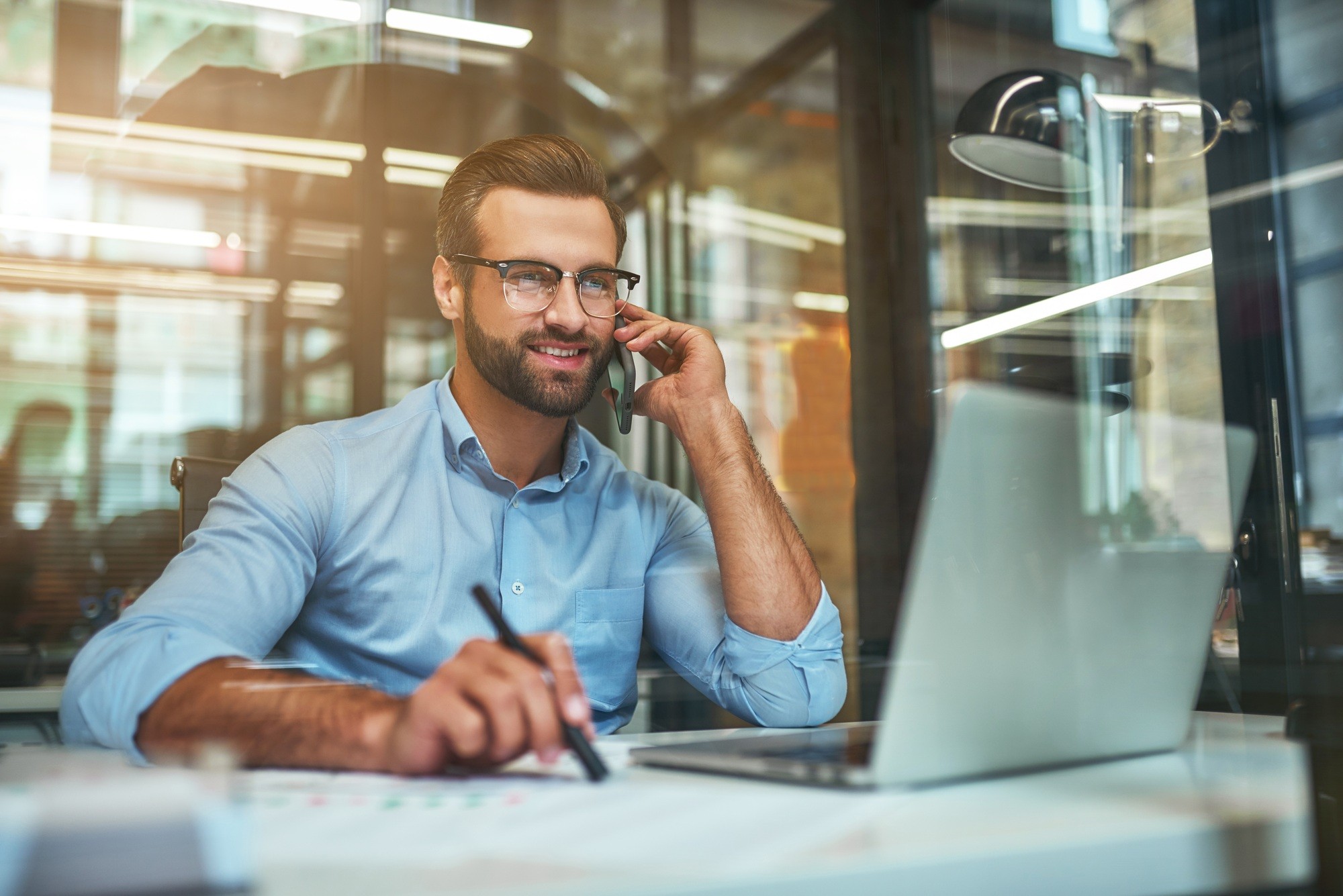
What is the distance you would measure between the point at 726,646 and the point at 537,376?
46 centimetres

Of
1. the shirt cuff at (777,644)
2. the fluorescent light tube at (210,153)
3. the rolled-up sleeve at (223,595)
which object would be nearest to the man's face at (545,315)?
the rolled-up sleeve at (223,595)

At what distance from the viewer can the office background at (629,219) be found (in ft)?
7.02

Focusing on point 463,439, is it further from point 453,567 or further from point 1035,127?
point 1035,127

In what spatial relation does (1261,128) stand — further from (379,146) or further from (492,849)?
(379,146)

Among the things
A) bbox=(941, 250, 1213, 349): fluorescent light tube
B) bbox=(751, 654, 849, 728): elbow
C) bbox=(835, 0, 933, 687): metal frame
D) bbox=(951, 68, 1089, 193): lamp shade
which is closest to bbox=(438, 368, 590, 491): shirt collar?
bbox=(751, 654, 849, 728): elbow

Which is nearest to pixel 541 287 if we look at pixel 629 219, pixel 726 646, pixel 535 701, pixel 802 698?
pixel 726 646

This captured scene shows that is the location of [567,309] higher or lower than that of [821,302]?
lower

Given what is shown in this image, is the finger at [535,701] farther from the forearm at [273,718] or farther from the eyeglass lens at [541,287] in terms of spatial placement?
the eyeglass lens at [541,287]

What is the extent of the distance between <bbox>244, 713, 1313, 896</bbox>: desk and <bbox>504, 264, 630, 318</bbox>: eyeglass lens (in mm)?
889

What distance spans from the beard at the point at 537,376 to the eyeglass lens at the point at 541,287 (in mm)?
41

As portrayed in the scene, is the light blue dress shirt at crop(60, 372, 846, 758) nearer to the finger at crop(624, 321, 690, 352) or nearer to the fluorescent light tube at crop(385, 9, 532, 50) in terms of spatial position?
the finger at crop(624, 321, 690, 352)

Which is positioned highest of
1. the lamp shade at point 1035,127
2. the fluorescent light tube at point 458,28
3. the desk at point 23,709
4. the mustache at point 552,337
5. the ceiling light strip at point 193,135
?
the fluorescent light tube at point 458,28

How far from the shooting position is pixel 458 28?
Answer: 3.14m

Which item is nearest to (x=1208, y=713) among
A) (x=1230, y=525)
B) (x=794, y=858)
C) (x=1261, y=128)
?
(x=1230, y=525)
